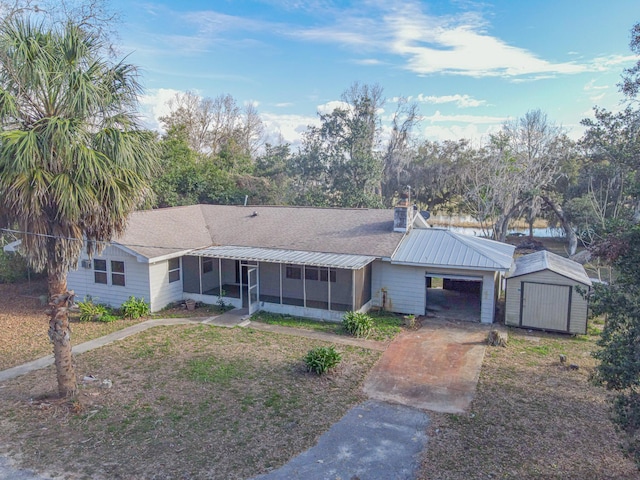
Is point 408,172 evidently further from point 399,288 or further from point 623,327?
point 623,327

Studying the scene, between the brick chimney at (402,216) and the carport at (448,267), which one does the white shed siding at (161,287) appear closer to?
the carport at (448,267)

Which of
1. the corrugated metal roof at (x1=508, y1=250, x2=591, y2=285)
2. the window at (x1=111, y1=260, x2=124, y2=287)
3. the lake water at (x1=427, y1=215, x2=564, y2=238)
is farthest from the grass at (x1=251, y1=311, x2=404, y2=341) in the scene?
the lake water at (x1=427, y1=215, x2=564, y2=238)

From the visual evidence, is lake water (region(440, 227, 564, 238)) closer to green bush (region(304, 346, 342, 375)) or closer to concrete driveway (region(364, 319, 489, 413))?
concrete driveway (region(364, 319, 489, 413))

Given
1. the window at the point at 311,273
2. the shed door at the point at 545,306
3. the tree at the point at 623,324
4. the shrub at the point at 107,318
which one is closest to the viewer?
the tree at the point at 623,324

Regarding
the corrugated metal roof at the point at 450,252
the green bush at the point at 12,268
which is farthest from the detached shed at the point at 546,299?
the green bush at the point at 12,268

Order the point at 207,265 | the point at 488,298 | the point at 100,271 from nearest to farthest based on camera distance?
the point at 488,298, the point at 100,271, the point at 207,265

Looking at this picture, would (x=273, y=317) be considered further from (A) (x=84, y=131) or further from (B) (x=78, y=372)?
(A) (x=84, y=131)

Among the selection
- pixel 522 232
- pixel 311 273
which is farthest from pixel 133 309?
pixel 522 232
